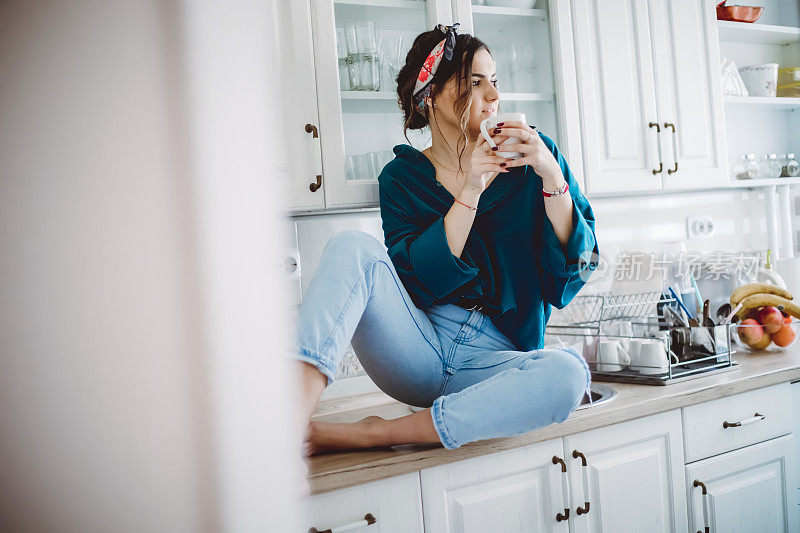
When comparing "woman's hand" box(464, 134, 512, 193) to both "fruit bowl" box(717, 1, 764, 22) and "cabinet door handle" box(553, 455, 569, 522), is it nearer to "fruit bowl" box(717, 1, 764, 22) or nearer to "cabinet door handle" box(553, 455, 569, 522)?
"cabinet door handle" box(553, 455, 569, 522)

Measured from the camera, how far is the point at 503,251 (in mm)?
1312

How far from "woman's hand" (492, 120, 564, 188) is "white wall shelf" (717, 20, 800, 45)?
1.36m

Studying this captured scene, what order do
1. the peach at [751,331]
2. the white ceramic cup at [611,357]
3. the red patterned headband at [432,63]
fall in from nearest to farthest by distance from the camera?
the red patterned headband at [432,63], the white ceramic cup at [611,357], the peach at [751,331]

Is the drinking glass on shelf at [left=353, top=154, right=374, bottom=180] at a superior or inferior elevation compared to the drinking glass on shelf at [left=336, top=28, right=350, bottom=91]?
inferior

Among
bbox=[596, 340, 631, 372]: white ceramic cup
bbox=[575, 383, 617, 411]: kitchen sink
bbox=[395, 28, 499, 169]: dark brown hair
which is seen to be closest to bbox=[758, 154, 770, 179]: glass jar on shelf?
bbox=[596, 340, 631, 372]: white ceramic cup

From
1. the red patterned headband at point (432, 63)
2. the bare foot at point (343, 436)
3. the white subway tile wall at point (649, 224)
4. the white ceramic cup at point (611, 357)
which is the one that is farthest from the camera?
the white subway tile wall at point (649, 224)

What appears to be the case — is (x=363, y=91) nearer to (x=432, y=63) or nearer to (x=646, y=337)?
Answer: (x=432, y=63)

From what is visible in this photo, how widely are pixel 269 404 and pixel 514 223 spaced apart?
118 centimetres

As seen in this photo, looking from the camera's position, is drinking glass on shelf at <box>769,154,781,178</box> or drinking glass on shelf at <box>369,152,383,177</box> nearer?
drinking glass on shelf at <box>369,152,383,177</box>

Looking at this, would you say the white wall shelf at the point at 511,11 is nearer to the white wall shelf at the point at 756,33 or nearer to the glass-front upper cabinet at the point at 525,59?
the glass-front upper cabinet at the point at 525,59

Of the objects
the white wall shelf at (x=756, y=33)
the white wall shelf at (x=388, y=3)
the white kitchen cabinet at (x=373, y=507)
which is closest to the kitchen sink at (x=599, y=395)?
the white kitchen cabinet at (x=373, y=507)

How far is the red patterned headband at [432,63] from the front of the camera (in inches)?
52.7

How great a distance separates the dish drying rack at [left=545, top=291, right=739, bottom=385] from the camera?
148cm

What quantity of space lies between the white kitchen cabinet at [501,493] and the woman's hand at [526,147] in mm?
545
